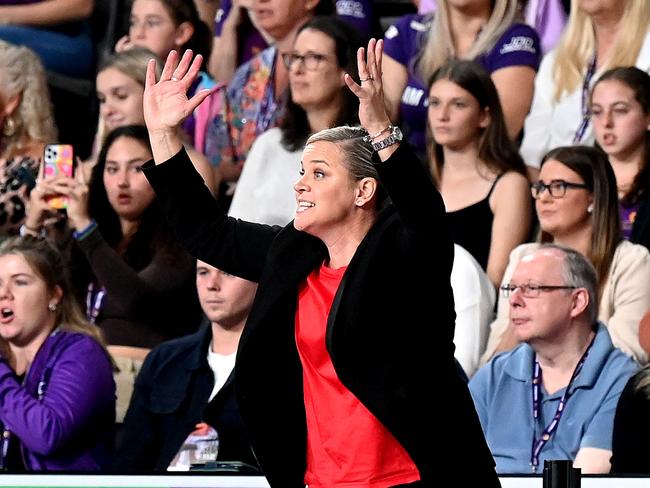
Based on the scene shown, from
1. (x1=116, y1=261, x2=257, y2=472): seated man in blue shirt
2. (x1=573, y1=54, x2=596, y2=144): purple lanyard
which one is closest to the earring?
(x1=116, y1=261, x2=257, y2=472): seated man in blue shirt

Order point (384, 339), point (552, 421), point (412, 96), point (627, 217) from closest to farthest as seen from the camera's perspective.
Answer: point (384, 339) < point (552, 421) < point (627, 217) < point (412, 96)

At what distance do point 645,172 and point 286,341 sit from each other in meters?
2.93

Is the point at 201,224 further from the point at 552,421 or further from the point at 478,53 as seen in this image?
the point at 478,53

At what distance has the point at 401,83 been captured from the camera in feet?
24.2

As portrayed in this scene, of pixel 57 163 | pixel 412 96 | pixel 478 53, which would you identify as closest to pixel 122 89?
pixel 57 163

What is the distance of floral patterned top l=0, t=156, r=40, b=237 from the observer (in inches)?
286

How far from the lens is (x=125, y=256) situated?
22.6 ft

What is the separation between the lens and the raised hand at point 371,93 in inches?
137

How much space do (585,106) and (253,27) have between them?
2.11 m

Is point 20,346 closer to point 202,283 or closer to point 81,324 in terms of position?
point 81,324

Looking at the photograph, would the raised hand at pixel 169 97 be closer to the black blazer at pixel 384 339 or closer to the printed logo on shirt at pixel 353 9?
the black blazer at pixel 384 339

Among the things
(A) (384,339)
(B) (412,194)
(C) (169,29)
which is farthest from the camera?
(C) (169,29)

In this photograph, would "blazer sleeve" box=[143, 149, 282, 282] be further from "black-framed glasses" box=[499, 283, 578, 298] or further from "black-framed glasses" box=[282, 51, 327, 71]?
"black-framed glasses" box=[282, 51, 327, 71]

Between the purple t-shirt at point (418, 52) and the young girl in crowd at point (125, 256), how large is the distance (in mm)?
1214
